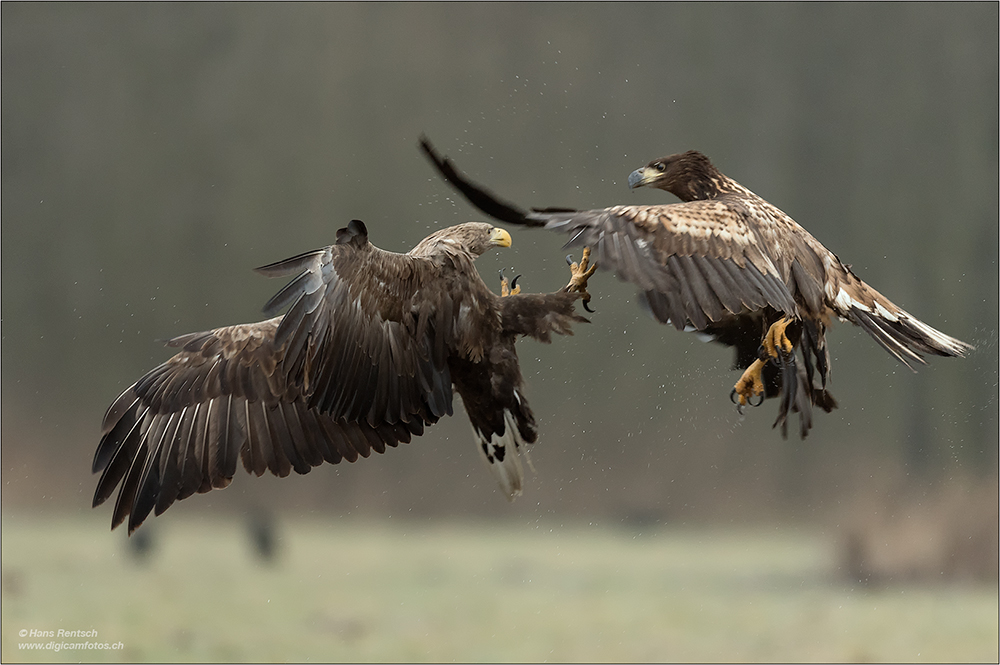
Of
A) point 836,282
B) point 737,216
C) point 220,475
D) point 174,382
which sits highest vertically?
point 737,216

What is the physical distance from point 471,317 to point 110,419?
1227 mm

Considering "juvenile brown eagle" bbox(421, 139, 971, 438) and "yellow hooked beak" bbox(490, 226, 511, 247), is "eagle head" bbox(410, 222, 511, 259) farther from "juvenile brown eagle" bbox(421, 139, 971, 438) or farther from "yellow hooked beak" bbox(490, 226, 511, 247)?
"juvenile brown eagle" bbox(421, 139, 971, 438)

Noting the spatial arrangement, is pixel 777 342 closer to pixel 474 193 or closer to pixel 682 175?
pixel 682 175

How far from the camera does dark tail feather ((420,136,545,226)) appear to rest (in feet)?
8.27

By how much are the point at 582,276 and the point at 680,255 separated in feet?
2.13

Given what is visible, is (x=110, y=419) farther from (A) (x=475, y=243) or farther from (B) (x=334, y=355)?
(A) (x=475, y=243)

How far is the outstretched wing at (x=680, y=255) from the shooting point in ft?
7.45

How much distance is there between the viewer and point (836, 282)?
2.76 m

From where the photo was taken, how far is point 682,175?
2.93 m

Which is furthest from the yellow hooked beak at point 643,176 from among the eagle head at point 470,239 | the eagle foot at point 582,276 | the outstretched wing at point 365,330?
the outstretched wing at point 365,330

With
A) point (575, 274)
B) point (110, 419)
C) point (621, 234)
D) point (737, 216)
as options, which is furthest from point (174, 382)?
point (737, 216)

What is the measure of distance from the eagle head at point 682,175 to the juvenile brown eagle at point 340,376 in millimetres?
358

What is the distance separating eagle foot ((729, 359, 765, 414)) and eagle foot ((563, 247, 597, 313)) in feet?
1.67

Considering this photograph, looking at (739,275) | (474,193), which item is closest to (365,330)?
(474,193)
